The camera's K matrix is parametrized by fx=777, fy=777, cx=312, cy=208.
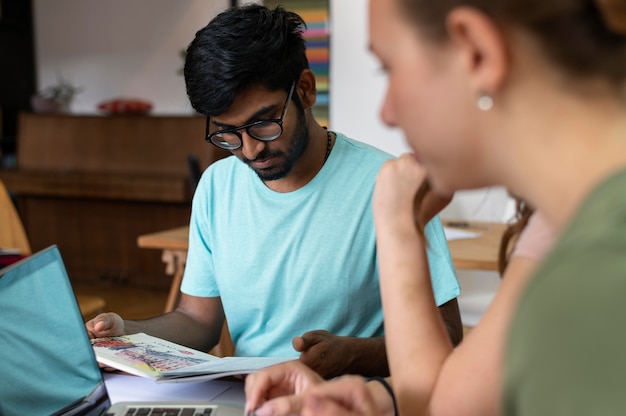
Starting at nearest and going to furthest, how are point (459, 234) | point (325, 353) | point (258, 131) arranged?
point (325, 353) → point (258, 131) → point (459, 234)

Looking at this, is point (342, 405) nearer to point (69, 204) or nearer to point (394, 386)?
point (394, 386)

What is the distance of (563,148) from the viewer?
1.88 ft

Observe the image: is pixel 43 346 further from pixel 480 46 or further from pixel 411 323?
pixel 480 46

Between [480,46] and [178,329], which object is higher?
[480,46]

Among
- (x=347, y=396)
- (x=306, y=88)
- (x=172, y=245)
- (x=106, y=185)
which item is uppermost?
(x=306, y=88)

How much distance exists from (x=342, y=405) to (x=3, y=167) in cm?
595

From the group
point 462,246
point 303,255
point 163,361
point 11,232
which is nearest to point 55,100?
point 11,232

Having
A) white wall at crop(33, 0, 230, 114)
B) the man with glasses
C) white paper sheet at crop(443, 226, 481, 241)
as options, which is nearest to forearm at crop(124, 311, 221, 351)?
the man with glasses

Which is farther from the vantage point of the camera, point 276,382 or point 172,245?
point 172,245

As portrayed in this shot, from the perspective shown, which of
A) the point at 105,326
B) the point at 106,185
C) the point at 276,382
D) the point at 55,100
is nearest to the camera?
the point at 276,382

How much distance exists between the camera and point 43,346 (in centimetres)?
116

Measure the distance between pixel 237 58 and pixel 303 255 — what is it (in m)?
0.40

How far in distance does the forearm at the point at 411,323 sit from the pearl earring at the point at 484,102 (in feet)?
1.33

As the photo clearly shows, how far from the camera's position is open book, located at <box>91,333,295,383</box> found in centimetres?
116
